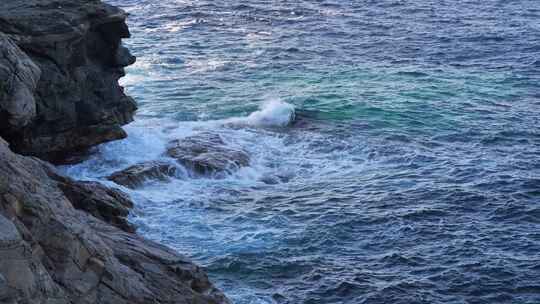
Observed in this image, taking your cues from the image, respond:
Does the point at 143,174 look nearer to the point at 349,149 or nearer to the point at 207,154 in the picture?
the point at 207,154

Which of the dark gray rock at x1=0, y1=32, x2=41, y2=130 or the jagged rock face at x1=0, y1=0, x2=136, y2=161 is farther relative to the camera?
the jagged rock face at x1=0, y1=0, x2=136, y2=161

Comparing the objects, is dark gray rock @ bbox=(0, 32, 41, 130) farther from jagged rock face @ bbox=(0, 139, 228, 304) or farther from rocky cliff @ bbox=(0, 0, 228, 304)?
jagged rock face @ bbox=(0, 139, 228, 304)

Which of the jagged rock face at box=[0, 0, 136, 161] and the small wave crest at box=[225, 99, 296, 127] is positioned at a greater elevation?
the jagged rock face at box=[0, 0, 136, 161]

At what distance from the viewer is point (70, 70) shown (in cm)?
3744

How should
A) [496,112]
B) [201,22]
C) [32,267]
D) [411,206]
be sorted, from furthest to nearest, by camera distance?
[201,22] < [496,112] < [411,206] < [32,267]

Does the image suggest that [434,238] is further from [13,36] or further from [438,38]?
[438,38]

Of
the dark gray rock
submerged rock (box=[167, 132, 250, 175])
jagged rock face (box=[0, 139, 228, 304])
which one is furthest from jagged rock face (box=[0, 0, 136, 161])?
jagged rock face (box=[0, 139, 228, 304])

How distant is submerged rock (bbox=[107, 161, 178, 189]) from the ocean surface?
717 millimetres

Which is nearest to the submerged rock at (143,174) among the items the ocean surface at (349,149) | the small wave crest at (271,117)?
the ocean surface at (349,149)

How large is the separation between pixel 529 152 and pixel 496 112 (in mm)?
6988

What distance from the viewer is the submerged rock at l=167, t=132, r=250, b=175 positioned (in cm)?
3997

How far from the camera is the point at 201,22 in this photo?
72.6 meters

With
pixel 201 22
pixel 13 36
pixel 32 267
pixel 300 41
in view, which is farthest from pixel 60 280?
pixel 201 22

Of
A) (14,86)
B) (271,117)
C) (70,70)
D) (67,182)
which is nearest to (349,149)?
(271,117)
